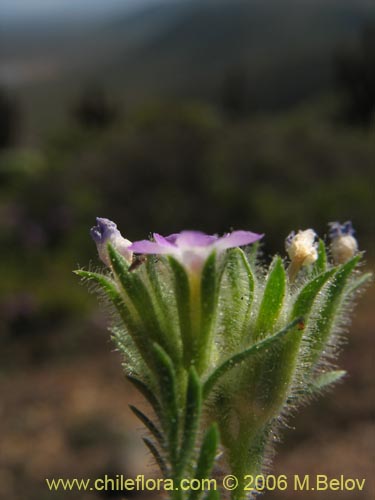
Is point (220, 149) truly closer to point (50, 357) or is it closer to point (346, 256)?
point (50, 357)

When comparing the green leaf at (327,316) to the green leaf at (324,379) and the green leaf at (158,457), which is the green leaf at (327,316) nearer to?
the green leaf at (324,379)

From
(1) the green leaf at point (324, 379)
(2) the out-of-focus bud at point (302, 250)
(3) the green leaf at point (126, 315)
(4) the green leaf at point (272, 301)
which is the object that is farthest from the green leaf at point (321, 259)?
(3) the green leaf at point (126, 315)

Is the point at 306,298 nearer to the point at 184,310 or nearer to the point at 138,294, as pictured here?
the point at 184,310

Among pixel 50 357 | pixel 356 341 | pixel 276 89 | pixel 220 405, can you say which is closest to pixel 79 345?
pixel 50 357

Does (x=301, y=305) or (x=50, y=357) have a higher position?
(x=50, y=357)

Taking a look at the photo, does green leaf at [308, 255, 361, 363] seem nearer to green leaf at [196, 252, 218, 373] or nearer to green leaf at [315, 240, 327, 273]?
green leaf at [315, 240, 327, 273]

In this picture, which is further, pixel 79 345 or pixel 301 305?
pixel 79 345

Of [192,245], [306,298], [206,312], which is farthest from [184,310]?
[306,298]

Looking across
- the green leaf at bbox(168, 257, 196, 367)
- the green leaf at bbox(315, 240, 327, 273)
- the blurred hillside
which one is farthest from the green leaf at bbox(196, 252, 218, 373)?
the blurred hillside

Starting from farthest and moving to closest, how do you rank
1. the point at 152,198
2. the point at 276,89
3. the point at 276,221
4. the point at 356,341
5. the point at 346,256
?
the point at 276,89 → the point at 152,198 → the point at 276,221 → the point at 356,341 → the point at 346,256
